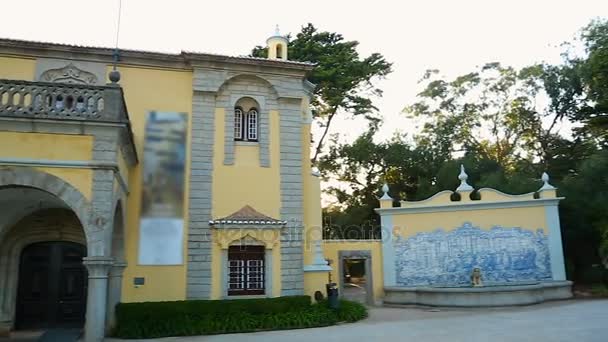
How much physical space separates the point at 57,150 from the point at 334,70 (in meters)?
16.2

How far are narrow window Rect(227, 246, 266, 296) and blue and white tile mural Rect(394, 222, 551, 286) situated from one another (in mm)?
5932

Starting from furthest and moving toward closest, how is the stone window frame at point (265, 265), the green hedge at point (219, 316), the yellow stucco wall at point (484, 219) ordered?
the yellow stucco wall at point (484, 219) → the stone window frame at point (265, 265) → the green hedge at point (219, 316)

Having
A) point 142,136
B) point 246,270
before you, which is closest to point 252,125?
point 142,136

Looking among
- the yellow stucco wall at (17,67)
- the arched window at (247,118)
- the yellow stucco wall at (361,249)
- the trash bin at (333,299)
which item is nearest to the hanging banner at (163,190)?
the arched window at (247,118)

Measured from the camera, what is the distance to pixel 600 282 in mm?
18156

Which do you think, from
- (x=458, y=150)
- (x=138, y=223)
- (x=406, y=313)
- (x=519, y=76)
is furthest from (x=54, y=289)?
(x=519, y=76)

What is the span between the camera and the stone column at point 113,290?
11.4 meters

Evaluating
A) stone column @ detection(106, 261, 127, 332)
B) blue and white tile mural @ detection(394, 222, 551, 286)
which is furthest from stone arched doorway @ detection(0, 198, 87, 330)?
Answer: blue and white tile mural @ detection(394, 222, 551, 286)

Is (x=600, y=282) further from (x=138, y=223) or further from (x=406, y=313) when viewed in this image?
(x=138, y=223)

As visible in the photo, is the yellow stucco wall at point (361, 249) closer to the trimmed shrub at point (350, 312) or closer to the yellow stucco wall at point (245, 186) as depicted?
the trimmed shrub at point (350, 312)

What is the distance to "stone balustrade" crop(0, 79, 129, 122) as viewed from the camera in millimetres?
8648

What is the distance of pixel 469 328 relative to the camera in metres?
11.0

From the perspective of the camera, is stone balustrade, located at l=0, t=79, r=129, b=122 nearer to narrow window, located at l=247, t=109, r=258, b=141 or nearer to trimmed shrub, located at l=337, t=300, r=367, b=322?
narrow window, located at l=247, t=109, r=258, b=141

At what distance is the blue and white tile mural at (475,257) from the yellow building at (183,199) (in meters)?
4.57
